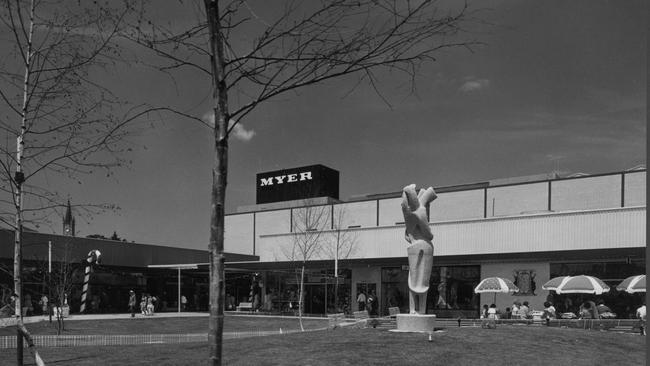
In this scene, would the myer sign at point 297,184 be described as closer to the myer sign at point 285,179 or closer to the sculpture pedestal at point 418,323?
the myer sign at point 285,179

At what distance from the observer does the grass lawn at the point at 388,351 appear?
14.1m

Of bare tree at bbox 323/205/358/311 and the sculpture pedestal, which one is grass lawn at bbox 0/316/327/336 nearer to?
the sculpture pedestal

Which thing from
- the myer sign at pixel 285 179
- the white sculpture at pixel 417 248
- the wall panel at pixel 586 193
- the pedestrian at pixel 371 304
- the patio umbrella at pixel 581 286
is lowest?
the pedestrian at pixel 371 304

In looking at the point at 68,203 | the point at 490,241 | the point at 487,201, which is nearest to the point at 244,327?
the point at 490,241

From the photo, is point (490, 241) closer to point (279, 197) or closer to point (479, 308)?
point (479, 308)

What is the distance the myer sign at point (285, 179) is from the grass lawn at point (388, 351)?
1961 inches

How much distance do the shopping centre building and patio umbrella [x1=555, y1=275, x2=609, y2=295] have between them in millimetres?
7439

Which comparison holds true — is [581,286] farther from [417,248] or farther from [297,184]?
[297,184]

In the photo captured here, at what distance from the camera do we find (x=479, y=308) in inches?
1479

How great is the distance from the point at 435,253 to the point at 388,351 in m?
26.6

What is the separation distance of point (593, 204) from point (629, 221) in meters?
15.0

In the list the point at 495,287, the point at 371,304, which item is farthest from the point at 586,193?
the point at 495,287

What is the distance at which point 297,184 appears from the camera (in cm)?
6888

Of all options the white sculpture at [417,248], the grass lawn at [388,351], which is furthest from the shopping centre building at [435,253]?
the white sculpture at [417,248]
